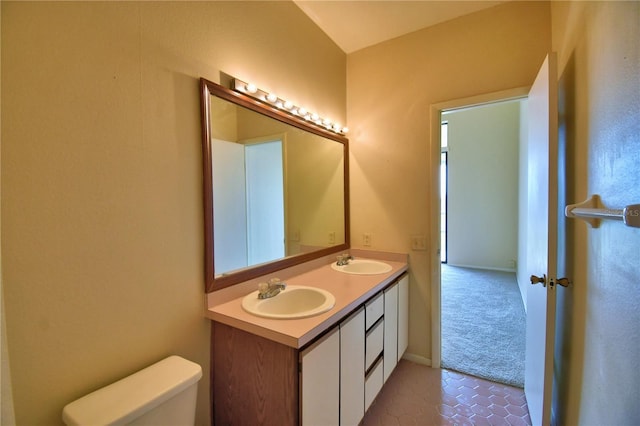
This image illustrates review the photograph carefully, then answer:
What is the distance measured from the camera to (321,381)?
117cm

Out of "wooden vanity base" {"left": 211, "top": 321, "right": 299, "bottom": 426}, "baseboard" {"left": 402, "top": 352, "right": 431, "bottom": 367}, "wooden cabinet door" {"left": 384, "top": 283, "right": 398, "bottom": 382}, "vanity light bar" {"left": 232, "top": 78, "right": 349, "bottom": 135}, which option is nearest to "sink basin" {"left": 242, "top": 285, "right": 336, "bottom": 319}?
"wooden vanity base" {"left": 211, "top": 321, "right": 299, "bottom": 426}

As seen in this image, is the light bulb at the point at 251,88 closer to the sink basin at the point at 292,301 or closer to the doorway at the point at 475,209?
the sink basin at the point at 292,301

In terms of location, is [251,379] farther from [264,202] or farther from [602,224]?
[602,224]

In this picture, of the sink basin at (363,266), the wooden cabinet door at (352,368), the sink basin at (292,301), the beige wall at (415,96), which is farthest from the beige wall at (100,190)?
the beige wall at (415,96)

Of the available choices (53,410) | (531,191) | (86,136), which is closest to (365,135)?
(531,191)

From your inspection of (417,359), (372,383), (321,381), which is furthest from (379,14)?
(417,359)

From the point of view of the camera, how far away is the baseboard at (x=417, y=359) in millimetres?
2183

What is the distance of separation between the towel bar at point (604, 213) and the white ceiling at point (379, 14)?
5.55 ft

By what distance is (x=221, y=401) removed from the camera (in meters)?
1.30

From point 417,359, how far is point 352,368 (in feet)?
3.73

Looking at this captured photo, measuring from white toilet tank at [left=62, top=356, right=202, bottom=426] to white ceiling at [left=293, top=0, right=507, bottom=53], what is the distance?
2.30 metres

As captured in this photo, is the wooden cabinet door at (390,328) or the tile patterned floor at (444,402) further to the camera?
the wooden cabinet door at (390,328)

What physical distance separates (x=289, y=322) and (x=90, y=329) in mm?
708

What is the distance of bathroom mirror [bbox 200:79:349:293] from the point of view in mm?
1338
